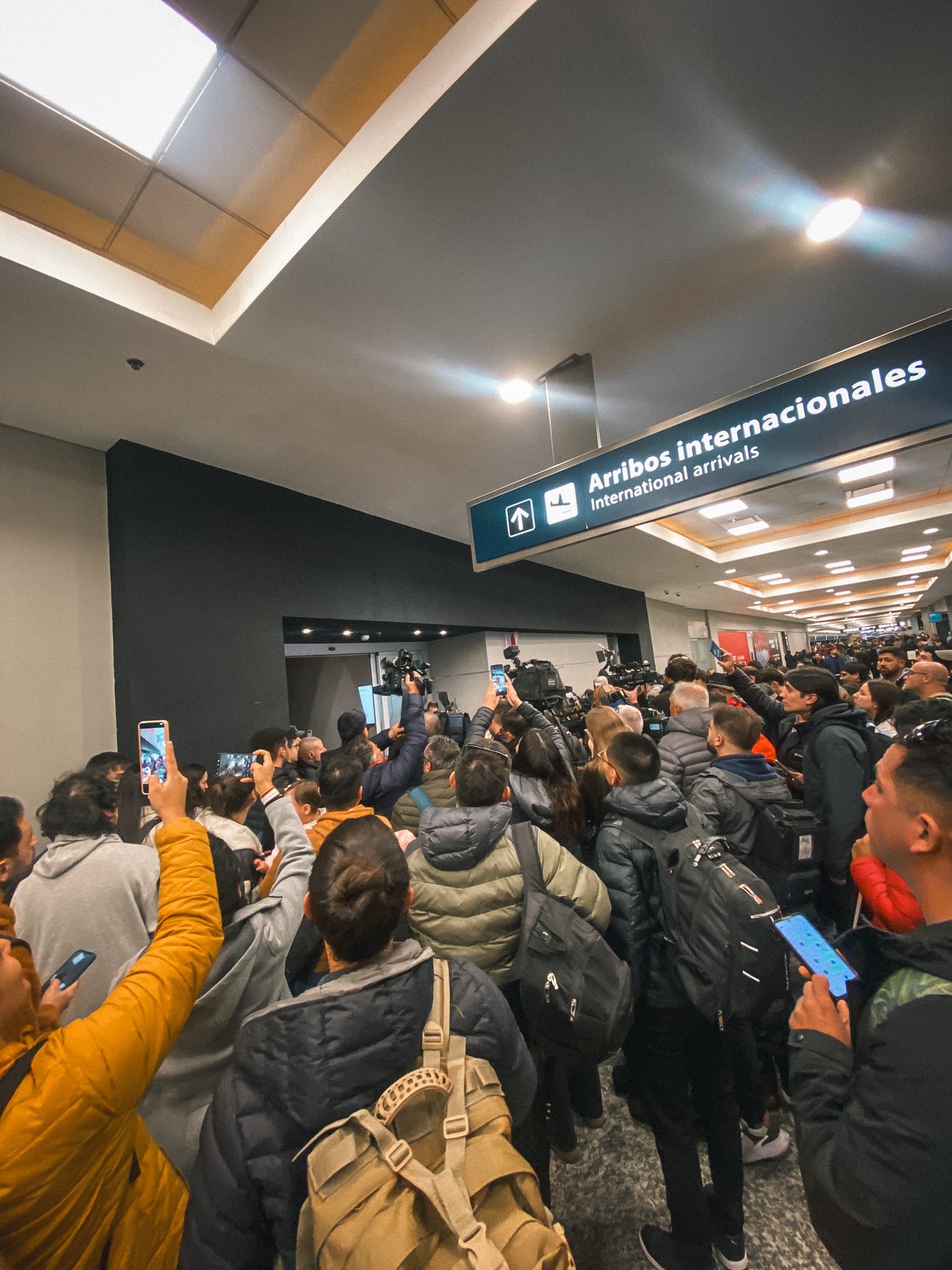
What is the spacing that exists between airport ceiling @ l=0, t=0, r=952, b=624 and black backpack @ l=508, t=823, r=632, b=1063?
2722 mm

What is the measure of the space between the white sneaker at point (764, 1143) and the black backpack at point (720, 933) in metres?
0.86

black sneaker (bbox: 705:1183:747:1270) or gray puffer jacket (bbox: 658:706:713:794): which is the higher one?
gray puffer jacket (bbox: 658:706:713:794)

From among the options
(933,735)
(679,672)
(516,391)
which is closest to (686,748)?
(933,735)

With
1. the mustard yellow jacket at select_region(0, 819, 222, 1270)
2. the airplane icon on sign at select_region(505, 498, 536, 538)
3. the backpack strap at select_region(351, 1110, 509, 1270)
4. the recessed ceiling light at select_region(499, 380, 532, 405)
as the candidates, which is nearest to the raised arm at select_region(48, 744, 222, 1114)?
the mustard yellow jacket at select_region(0, 819, 222, 1270)

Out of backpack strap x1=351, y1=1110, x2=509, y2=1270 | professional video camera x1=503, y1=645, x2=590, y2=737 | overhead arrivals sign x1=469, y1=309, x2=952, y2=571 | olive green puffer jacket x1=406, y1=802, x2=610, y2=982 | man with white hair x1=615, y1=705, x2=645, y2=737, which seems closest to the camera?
backpack strap x1=351, y1=1110, x2=509, y2=1270

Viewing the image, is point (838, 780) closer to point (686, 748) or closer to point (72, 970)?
point (686, 748)

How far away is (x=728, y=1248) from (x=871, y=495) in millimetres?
8206

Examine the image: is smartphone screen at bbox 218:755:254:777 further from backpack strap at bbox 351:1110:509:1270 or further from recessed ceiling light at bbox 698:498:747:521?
recessed ceiling light at bbox 698:498:747:521

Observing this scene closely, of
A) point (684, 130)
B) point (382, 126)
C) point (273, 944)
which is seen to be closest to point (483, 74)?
point (382, 126)

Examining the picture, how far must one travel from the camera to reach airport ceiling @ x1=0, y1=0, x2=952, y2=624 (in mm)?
1811

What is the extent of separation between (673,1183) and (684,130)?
3611mm

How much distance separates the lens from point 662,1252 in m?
1.66

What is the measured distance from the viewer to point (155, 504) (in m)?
3.84

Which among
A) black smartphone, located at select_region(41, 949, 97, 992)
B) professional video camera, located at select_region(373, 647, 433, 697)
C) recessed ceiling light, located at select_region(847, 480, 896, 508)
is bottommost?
black smartphone, located at select_region(41, 949, 97, 992)
